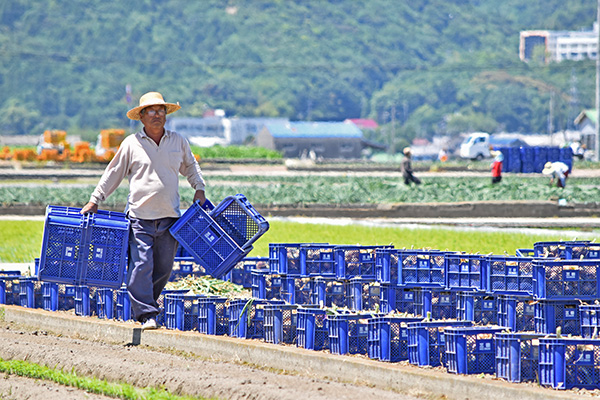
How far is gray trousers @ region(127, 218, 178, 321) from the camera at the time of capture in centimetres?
922

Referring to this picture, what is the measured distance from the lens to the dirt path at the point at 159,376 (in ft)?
23.2

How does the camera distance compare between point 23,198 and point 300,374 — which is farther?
point 23,198

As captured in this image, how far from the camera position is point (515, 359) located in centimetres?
715

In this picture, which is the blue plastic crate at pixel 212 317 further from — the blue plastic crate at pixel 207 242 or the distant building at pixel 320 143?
the distant building at pixel 320 143

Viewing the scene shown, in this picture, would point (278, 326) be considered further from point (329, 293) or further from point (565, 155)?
point (565, 155)

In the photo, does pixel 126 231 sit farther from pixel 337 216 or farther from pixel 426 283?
pixel 337 216

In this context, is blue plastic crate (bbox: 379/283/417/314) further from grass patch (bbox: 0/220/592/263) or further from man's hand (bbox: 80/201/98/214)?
grass patch (bbox: 0/220/592/263)

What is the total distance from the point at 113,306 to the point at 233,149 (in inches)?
2477

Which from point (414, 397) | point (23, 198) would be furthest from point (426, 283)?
point (23, 198)

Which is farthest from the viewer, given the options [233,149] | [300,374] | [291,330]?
[233,149]

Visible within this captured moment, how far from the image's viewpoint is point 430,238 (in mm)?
17828

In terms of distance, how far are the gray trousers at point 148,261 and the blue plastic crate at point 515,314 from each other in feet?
9.96

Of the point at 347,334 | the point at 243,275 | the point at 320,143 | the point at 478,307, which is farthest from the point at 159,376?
the point at 320,143

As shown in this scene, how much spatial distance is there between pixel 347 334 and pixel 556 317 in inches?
68.5
